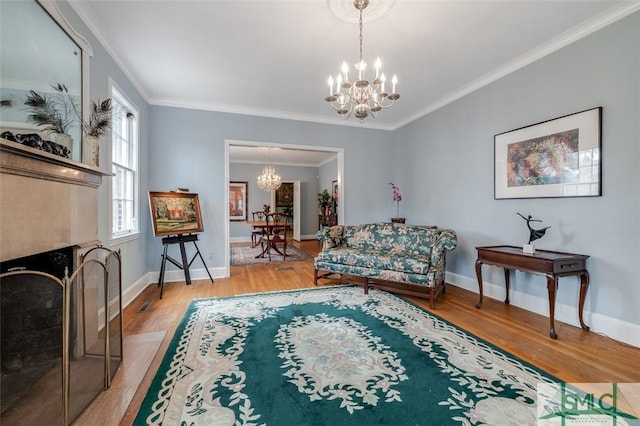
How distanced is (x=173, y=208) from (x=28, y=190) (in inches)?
95.5

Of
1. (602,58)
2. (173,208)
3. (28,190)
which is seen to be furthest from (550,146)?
(173,208)

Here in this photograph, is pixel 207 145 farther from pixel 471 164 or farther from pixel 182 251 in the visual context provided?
pixel 471 164

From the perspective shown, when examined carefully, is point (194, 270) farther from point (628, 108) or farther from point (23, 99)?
point (628, 108)

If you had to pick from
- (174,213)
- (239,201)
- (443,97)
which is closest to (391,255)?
(443,97)

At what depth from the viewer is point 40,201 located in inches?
54.4

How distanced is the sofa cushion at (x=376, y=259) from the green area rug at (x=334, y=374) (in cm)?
60

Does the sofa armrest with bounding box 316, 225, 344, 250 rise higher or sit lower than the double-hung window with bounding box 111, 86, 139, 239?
lower

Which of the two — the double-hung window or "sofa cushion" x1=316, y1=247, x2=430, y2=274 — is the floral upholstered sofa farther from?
the double-hung window

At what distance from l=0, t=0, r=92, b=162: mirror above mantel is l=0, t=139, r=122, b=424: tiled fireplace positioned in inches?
12.9

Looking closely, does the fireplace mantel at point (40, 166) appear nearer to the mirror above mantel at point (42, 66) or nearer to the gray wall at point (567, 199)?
the mirror above mantel at point (42, 66)

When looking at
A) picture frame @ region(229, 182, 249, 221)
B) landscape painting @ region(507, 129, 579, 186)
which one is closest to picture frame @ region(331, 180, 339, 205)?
picture frame @ region(229, 182, 249, 221)

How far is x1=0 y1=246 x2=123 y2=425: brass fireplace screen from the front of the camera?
122cm

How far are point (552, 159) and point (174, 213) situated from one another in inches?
180

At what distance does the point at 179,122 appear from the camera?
4066 mm
